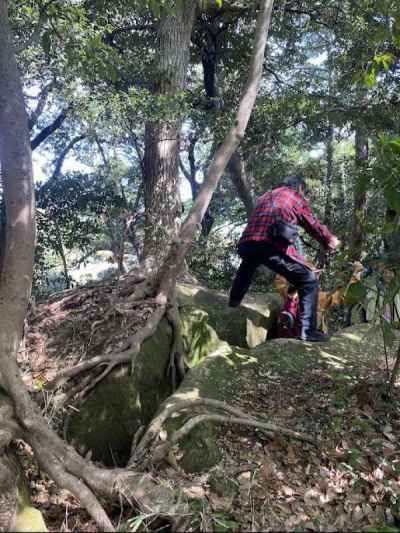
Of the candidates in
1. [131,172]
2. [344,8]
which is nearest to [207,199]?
[344,8]

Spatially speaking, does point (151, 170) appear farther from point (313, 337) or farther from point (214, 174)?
point (313, 337)

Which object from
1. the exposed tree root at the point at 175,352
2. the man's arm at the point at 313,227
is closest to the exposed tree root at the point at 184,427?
the exposed tree root at the point at 175,352

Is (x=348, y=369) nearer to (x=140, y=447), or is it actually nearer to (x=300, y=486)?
(x=300, y=486)

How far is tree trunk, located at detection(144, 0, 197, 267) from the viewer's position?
6.48 m

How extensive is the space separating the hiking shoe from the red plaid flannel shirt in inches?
32.5

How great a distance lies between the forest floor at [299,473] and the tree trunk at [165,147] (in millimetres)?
3263

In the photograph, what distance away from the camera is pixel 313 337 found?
4785mm

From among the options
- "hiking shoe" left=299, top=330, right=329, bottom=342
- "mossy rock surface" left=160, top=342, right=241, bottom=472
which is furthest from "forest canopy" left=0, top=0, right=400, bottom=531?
"hiking shoe" left=299, top=330, right=329, bottom=342

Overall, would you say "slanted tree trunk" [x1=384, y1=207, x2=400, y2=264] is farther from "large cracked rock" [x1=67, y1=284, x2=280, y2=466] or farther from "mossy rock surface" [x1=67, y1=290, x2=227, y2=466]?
"mossy rock surface" [x1=67, y1=290, x2=227, y2=466]

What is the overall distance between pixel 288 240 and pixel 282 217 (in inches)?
9.9

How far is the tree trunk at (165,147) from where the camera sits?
648 cm

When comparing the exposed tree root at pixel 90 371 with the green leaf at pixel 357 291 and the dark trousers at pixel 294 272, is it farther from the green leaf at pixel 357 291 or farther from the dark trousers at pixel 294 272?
the green leaf at pixel 357 291

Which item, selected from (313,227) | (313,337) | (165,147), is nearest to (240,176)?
(165,147)

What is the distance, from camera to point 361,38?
8.15 meters
